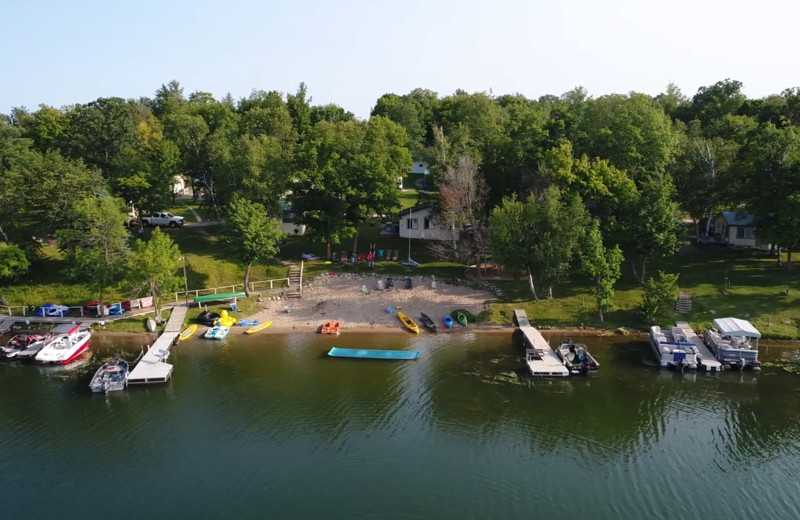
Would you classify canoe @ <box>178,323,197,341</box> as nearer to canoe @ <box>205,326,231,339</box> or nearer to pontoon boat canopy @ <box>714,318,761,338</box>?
canoe @ <box>205,326,231,339</box>

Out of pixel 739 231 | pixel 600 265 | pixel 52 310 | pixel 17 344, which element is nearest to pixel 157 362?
pixel 17 344

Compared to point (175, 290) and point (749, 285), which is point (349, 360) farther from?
point (749, 285)

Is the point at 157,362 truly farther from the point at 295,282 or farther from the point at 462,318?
the point at 462,318

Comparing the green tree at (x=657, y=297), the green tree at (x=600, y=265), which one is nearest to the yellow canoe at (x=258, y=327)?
the green tree at (x=600, y=265)

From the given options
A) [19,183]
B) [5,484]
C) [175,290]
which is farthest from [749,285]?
[19,183]

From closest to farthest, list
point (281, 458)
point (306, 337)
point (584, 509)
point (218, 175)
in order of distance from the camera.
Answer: point (584, 509), point (281, 458), point (306, 337), point (218, 175)

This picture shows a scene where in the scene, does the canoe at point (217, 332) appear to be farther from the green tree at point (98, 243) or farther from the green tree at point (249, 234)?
the green tree at point (98, 243)

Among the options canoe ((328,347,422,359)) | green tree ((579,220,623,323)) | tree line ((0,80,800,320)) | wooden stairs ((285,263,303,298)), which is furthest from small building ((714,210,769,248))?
wooden stairs ((285,263,303,298))
